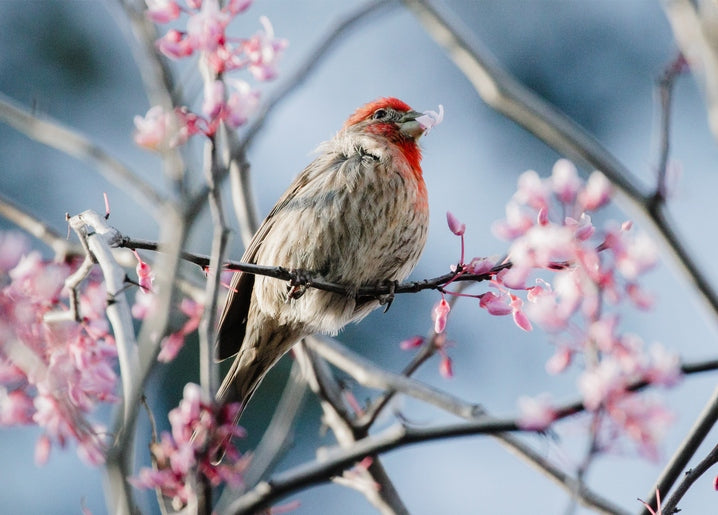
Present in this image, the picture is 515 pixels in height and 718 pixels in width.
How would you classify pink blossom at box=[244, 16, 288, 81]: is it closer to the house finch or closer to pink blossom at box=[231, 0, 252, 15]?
pink blossom at box=[231, 0, 252, 15]

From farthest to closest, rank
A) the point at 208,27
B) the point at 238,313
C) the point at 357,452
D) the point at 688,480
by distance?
the point at 238,313
the point at 208,27
the point at 688,480
the point at 357,452

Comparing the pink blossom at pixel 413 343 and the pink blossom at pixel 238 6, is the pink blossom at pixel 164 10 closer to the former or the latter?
the pink blossom at pixel 238 6

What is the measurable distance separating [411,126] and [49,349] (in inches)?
122

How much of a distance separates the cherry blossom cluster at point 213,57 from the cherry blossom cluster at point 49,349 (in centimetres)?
52

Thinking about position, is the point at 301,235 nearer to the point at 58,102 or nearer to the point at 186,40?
the point at 186,40

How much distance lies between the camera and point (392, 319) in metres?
11.4

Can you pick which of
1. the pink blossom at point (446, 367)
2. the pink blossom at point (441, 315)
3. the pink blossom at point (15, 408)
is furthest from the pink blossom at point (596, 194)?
the pink blossom at point (15, 408)

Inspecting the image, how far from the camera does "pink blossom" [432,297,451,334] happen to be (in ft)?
11.3

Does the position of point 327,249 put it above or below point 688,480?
above

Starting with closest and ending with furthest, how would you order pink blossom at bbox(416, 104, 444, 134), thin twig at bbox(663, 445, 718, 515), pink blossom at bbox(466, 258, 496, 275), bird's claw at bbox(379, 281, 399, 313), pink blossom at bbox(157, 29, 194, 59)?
thin twig at bbox(663, 445, 718, 515), pink blossom at bbox(157, 29, 194, 59), pink blossom at bbox(466, 258, 496, 275), pink blossom at bbox(416, 104, 444, 134), bird's claw at bbox(379, 281, 399, 313)

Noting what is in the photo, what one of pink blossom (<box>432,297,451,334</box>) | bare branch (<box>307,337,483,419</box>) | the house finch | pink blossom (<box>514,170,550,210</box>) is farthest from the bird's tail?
pink blossom (<box>514,170,550,210</box>)

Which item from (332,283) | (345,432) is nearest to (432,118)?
(332,283)

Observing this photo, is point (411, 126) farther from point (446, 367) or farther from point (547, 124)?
point (547, 124)

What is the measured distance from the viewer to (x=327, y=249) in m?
4.49
